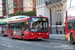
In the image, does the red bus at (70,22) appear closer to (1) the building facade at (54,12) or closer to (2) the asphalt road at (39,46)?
(2) the asphalt road at (39,46)

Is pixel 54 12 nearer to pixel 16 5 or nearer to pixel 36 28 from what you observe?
pixel 36 28

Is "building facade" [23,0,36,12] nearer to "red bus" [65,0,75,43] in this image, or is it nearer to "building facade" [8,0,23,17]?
"building facade" [8,0,23,17]

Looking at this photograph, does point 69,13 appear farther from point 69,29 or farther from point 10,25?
point 10,25

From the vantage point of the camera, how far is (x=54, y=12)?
4288 centimetres

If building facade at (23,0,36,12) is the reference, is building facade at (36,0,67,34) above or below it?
below

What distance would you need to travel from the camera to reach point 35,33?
73.6 feet

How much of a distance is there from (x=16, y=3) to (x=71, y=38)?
5731 centimetres

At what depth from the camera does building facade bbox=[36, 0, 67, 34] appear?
38641 millimetres

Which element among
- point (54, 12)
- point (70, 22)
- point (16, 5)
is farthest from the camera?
point (16, 5)

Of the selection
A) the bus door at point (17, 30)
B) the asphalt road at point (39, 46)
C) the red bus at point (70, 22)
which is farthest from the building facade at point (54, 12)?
the asphalt road at point (39, 46)

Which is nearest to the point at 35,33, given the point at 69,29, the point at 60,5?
the point at 69,29

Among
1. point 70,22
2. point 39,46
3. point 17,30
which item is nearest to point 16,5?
point 17,30

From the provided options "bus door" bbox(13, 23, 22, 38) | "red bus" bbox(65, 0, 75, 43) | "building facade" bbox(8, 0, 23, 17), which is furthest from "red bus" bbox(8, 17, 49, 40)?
"building facade" bbox(8, 0, 23, 17)

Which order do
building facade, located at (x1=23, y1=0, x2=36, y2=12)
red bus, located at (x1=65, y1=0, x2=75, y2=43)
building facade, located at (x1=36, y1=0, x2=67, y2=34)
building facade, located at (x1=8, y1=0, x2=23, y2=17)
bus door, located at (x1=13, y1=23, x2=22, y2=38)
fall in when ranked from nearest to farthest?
1. red bus, located at (x1=65, y1=0, x2=75, y2=43)
2. bus door, located at (x1=13, y1=23, x2=22, y2=38)
3. building facade, located at (x1=36, y1=0, x2=67, y2=34)
4. building facade, located at (x1=8, y1=0, x2=23, y2=17)
5. building facade, located at (x1=23, y1=0, x2=36, y2=12)
